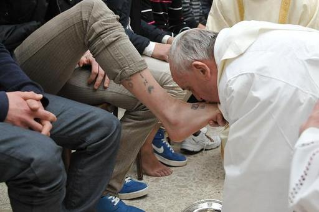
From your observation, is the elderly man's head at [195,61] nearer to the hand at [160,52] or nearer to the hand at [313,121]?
the hand at [313,121]

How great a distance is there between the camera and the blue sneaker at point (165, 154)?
254 centimetres

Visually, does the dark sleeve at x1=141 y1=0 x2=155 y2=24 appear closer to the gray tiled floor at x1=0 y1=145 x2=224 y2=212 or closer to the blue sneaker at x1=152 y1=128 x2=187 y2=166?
the blue sneaker at x1=152 y1=128 x2=187 y2=166

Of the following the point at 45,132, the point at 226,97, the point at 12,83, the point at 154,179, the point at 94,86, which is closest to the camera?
the point at 226,97

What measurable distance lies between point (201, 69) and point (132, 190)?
3.07ft

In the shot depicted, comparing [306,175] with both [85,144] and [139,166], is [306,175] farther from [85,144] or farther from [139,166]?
[139,166]

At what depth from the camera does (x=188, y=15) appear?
2.93 metres

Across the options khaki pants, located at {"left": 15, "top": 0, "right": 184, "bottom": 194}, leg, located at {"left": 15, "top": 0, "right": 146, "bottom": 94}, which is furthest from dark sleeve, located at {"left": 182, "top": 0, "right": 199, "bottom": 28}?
leg, located at {"left": 15, "top": 0, "right": 146, "bottom": 94}

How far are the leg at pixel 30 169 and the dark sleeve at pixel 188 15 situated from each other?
1703 mm

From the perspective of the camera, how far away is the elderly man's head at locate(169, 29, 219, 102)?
1.36 m

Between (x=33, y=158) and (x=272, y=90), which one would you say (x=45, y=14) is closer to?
(x=33, y=158)

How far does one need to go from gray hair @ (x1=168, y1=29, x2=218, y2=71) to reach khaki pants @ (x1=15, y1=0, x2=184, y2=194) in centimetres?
30

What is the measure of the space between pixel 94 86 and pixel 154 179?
0.68 m

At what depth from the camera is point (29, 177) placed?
131cm

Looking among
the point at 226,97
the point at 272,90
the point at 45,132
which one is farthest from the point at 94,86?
the point at 272,90
